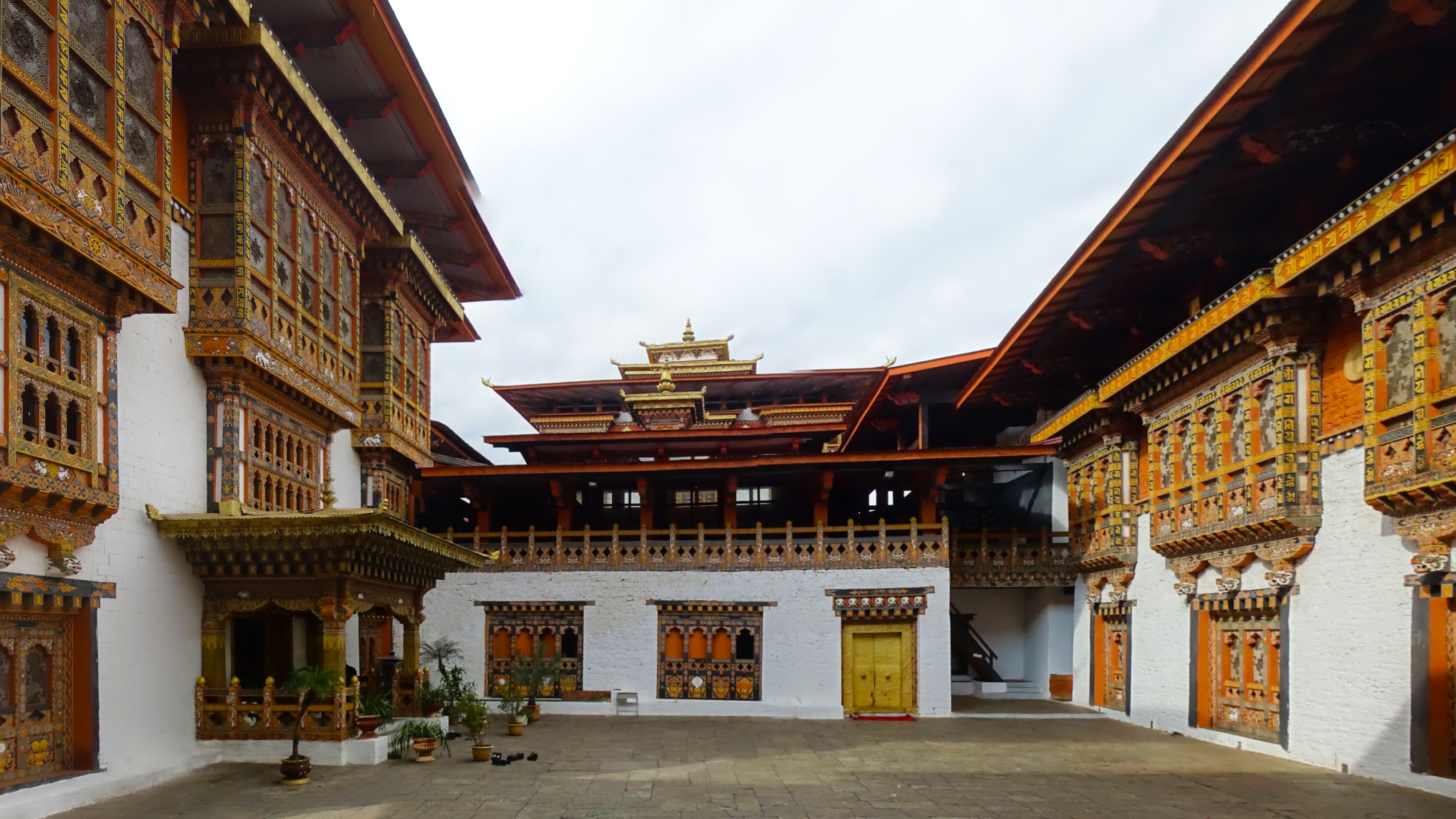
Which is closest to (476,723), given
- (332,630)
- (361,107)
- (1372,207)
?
(332,630)

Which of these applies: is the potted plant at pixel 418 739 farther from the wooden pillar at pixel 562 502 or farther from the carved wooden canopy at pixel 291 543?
the wooden pillar at pixel 562 502

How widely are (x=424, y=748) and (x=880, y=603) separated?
9959mm

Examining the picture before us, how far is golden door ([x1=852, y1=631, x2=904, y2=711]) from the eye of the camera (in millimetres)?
19906

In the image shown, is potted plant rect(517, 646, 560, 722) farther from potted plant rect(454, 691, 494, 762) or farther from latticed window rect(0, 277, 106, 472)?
latticed window rect(0, 277, 106, 472)

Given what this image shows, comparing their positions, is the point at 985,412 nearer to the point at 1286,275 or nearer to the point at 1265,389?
the point at 1265,389

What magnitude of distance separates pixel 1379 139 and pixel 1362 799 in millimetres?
8471

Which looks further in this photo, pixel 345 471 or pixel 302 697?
pixel 345 471

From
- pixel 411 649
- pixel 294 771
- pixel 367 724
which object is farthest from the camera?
pixel 411 649

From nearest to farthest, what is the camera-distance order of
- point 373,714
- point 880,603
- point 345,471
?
point 373,714
point 345,471
point 880,603

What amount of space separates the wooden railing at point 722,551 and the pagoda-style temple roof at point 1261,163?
5.09 meters

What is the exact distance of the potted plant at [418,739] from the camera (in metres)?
13.4

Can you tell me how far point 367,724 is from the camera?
1320 cm

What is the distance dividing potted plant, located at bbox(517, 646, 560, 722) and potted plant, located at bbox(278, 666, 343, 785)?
5.67m

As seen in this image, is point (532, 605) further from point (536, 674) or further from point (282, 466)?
point (282, 466)
